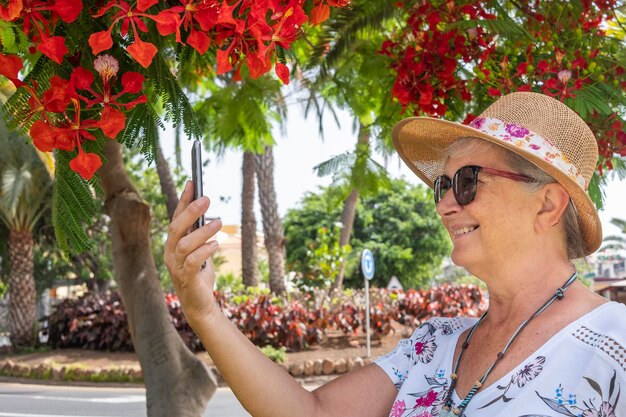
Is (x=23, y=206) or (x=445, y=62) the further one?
(x=23, y=206)

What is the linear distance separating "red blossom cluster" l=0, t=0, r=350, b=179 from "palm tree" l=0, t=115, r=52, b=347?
Result: 59.5 ft

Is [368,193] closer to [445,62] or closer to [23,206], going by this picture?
[445,62]

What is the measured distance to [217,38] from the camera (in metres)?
1.89

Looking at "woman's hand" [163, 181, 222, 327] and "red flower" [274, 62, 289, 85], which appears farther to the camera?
"red flower" [274, 62, 289, 85]

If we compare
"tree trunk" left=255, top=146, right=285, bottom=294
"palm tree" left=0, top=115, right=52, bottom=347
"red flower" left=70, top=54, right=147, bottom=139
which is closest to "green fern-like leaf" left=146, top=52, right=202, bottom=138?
"red flower" left=70, top=54, right=147, bottom=139

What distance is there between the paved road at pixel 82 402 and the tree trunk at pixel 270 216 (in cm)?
508

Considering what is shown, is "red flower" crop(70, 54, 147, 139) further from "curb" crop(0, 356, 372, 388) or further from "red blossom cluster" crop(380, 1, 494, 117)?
A: "curb" crop(0, 356, 372, 388)

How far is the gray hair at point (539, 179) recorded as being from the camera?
2.03 m

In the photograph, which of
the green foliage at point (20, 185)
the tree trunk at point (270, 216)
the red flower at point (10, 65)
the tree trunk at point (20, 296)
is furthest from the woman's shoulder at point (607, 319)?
the tree trunk at point (20, 296)

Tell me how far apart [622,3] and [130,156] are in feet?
64.4

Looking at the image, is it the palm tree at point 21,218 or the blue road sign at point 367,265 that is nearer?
the blue road sign at point 367,265

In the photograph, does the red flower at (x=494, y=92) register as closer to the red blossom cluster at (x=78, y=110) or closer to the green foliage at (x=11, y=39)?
the red blossom cluster at (x=78, y=110)

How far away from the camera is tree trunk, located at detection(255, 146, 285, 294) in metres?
18.8

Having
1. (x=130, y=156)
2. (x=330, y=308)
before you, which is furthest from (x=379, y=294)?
(x=130, y=156)
